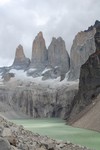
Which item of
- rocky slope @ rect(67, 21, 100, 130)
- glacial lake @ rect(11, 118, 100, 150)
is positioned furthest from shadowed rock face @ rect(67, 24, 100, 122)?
glacial lake @ rect(11, 118, 100, 150)

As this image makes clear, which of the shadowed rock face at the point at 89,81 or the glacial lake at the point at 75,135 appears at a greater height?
the shadowed rock face at the point at 89,81

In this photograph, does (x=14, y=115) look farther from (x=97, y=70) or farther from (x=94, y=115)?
(x=94, y=115)

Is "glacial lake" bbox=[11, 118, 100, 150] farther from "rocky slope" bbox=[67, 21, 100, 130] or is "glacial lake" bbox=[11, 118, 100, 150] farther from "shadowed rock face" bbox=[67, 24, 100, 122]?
"shadowed rock face" bbox=[67, 24, 100, 122]

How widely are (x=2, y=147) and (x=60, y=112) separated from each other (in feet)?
569

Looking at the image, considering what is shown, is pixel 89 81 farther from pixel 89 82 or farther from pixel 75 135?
pixel 75 135

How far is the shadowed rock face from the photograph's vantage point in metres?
115

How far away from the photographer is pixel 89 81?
11906cm

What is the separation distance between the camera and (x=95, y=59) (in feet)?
381

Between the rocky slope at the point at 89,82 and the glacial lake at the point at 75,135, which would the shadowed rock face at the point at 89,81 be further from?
the glacial lake at the point at 75,135

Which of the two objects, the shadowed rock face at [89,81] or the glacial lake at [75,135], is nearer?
the glacial lake at [75,135]

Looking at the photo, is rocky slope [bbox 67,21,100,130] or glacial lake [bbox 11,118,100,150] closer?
glacial lake [bbox 11,118,100,150]

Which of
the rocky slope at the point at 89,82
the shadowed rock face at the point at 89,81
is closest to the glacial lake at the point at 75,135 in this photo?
the rocky slope at the point at 89,82

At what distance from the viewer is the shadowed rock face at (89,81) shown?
114750mm

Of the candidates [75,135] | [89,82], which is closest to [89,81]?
[89,82]
